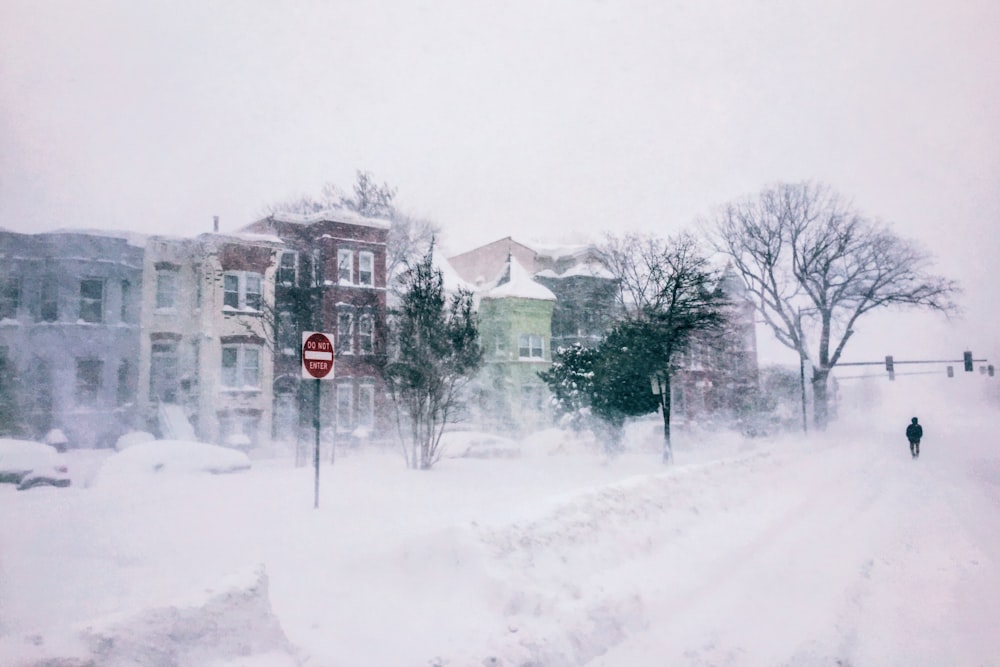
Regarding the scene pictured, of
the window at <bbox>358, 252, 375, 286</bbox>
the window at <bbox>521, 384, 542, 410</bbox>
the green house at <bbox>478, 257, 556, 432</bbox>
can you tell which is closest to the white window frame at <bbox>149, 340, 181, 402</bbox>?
the window at <bbox>358, 252, 375, 286</bbox>

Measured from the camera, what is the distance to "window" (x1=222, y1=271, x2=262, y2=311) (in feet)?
64.5

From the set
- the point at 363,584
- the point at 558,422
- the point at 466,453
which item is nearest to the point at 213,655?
the point at 363,584

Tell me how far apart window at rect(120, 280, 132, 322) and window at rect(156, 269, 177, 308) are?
31.3 inches

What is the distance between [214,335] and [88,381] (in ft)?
11.5

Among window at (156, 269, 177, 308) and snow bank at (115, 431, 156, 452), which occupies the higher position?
window at (156, 269, 177, 308)

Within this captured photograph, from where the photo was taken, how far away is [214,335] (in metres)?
19.8

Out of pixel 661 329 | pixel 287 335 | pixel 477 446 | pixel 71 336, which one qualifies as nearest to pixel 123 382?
pixel 71 336

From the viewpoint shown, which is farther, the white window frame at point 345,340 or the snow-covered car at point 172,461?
the white window frame at point 345,340

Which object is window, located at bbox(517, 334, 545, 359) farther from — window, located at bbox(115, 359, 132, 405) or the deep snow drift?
window, located at bbox(115, 359, 132, 405)

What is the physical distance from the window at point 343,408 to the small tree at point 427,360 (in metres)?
2.48

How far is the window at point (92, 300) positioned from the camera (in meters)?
19.2

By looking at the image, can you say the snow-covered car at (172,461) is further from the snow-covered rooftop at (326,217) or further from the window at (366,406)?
the snow-covered rooftop at (326,217)

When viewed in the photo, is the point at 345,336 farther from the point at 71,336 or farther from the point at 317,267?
the point at 71,336

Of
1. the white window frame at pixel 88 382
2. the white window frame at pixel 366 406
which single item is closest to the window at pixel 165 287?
the white window frame at pixel 88 382
